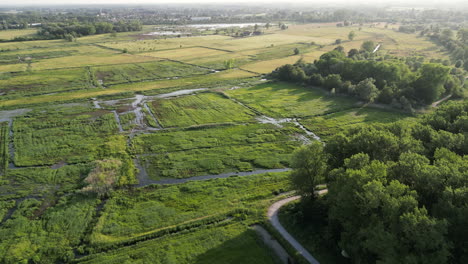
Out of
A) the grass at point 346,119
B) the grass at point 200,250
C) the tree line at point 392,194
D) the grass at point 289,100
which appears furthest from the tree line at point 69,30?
the tree line at point 392,194

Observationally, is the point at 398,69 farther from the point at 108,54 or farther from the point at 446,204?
the point at 108,54

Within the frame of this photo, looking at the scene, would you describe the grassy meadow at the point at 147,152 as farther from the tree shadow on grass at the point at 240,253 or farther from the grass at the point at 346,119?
the grass at the point at 346,119

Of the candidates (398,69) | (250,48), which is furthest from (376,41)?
(398,69)

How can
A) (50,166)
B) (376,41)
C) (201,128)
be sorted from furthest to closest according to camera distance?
(376,41)
(201,128)
(50,166)

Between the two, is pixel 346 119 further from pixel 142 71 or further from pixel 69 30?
pixel 69 30

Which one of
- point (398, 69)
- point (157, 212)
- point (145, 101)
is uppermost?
point (398, 69)

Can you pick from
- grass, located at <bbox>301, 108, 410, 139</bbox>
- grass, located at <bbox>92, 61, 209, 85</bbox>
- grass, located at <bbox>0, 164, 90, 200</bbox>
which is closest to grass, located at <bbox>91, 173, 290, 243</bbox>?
grass, located at <bbox>0, 164, 90, 200</bbox>
